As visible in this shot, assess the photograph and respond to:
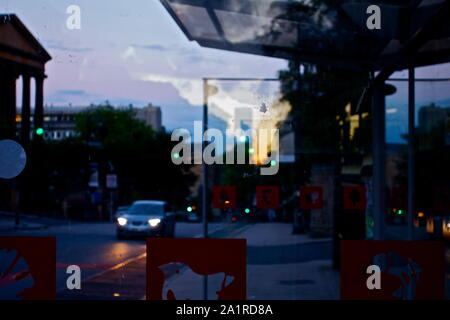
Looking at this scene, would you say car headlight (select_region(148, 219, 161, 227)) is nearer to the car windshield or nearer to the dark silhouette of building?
the car windshield

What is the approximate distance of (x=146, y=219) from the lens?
15.1ft

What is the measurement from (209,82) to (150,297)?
1.81m

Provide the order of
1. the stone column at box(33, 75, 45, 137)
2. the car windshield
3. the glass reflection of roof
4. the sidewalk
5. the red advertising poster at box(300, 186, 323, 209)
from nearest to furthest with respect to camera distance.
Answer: the stone column at box(33, 75, 45, 137) → the car windshield → the glass reflection of roof → the sidewalk → the red advertising poster at box(300, 186, 323, 209)

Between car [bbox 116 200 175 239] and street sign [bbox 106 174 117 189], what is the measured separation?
22 centimetres

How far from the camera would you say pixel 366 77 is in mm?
6402

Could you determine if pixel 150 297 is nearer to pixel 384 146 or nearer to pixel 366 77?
pixel 384 146

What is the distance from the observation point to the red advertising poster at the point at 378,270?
3.90 m

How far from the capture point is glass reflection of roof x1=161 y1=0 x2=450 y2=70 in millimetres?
4629

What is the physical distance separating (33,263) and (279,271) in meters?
4.78

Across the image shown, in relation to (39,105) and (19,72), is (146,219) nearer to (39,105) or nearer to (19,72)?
(39,105)

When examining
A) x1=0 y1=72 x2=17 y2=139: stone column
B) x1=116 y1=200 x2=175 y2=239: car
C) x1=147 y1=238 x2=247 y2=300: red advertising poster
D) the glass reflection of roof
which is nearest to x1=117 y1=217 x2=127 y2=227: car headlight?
x1=116 y1=200 x2=175 y2=239: car

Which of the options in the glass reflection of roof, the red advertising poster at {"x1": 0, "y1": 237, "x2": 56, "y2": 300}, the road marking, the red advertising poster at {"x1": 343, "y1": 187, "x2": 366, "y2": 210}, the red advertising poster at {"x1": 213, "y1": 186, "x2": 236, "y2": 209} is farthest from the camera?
the red advertising poster at {"x1": 343, "y1": 187, "x2": 366, "y2": 210}

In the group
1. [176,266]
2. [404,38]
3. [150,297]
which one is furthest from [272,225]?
[404,38]

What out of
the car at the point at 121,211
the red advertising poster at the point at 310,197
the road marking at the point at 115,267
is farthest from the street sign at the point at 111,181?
the red advertising poster at the point at 310,197
